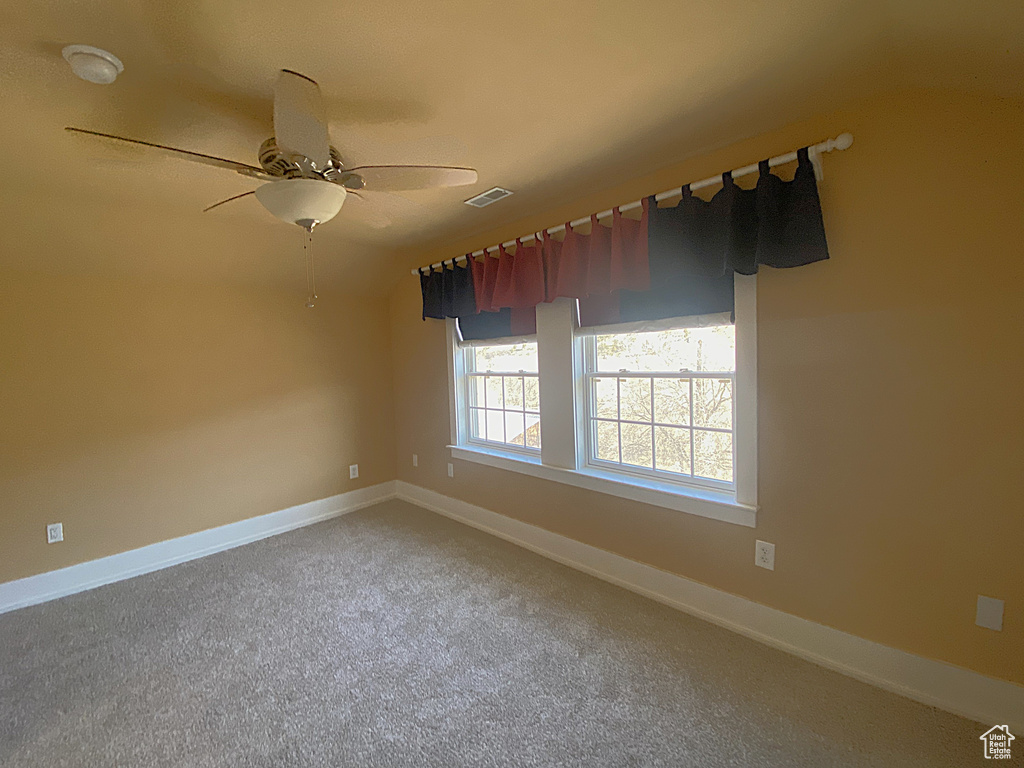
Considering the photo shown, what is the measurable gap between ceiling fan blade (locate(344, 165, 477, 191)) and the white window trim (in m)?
1.30

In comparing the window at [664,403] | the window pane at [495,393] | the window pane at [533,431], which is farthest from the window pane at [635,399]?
the window pane at [495,393]

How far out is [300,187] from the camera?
1496 mm

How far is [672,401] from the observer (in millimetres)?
2523

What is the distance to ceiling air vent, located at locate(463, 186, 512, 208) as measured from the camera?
2643 millimetres

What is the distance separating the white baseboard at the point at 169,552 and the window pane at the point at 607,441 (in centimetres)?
257

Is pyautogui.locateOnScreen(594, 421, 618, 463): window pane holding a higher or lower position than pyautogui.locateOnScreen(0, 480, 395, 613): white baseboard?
higher

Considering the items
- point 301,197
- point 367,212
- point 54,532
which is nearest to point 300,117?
point 301,197

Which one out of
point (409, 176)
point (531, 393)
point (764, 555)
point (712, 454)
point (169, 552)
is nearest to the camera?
point (409, 176)

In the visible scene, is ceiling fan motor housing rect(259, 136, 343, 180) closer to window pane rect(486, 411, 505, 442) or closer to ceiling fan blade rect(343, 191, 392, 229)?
ceiling fan blade rect(343, 191, 392, 229)

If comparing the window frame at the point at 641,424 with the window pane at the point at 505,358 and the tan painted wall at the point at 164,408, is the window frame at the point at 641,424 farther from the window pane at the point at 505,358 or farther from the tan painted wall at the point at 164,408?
the tan painted wall at the point at 164,408

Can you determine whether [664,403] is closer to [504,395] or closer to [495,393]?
[504,395]

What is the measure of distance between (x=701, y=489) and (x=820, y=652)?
2.76ft

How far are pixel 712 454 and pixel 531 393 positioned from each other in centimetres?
139

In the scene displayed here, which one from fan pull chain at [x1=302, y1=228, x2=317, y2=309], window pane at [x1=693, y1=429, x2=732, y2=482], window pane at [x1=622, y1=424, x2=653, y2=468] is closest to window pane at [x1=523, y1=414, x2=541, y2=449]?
window pane at [x1=622, y1=424, x2=653, y2=468]
